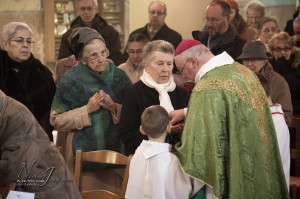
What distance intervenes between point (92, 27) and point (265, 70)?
186 centimetres

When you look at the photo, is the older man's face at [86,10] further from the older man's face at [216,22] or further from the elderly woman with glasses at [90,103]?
the elderly woman with glasses at [90,103]

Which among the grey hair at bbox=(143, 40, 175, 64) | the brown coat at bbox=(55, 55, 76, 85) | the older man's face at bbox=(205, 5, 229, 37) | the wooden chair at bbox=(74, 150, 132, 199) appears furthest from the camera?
the older man's face at bbox=(205, 5, 229, 37)

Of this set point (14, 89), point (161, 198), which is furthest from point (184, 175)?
point (14, 89)

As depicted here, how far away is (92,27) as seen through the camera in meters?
6.30

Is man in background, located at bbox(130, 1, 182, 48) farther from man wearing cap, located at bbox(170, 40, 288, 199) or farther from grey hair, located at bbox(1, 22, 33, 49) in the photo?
man wearing cap, located at bbox(170, 40, 288, 199)

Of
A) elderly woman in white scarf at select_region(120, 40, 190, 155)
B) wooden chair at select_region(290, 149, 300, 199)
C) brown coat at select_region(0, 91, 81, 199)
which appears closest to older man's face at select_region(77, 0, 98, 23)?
elderly woman in white scarf at select_region(120, 40, 190, 155)

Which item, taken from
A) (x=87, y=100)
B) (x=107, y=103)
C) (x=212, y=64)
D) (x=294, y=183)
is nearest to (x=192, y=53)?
(x=212, y=64)

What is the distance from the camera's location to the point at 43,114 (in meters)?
5.21

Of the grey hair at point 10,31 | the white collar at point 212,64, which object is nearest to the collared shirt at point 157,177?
the white collar at point 212,64

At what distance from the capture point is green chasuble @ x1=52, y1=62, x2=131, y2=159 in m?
4.62

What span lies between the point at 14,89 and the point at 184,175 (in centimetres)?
196

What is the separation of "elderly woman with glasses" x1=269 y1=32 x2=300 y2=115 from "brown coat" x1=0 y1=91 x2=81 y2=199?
11.1 ft

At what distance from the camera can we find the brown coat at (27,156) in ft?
9.66

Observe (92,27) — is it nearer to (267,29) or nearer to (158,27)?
(158,27)
